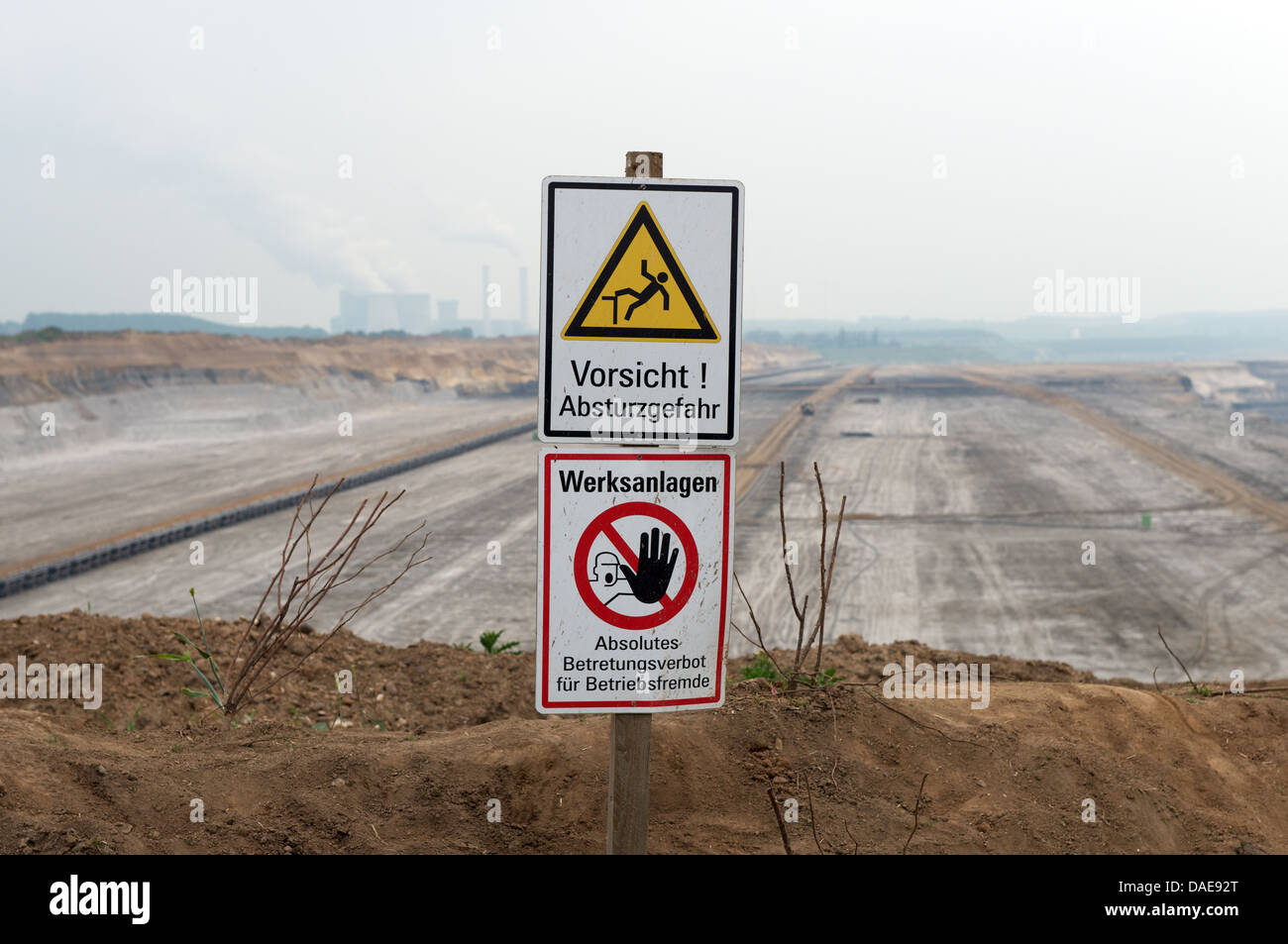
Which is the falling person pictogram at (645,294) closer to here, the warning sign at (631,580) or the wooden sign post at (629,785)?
the warning sign at (631,580)

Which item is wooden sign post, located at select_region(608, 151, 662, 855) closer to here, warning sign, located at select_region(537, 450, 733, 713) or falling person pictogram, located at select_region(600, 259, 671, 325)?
warning sign, located at select_region(537, 450, 733, 713)

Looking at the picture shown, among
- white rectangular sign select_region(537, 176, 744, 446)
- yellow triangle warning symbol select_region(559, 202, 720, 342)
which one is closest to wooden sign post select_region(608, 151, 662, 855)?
white rectangular sign select_region(537, 176, 744, 446)

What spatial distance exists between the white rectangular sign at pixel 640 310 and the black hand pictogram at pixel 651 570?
0.97ft

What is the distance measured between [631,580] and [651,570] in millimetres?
62

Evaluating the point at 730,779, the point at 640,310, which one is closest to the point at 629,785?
the point at 640,310

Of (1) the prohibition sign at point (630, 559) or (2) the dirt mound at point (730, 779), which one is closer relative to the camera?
(1) the prohibition sign at point (630, 559)

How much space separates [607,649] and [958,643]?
10.7 meters

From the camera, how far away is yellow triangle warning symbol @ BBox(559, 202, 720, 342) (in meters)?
2.63

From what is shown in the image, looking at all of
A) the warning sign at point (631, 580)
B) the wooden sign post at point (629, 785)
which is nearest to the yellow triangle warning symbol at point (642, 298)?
the warning sign at point (631, 580)

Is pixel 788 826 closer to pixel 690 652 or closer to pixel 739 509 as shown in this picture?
pixel 690 652

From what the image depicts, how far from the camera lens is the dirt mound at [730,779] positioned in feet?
13.1

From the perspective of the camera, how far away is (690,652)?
2.72 meters

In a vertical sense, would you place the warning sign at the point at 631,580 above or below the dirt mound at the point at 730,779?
above

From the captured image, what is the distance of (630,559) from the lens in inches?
107
